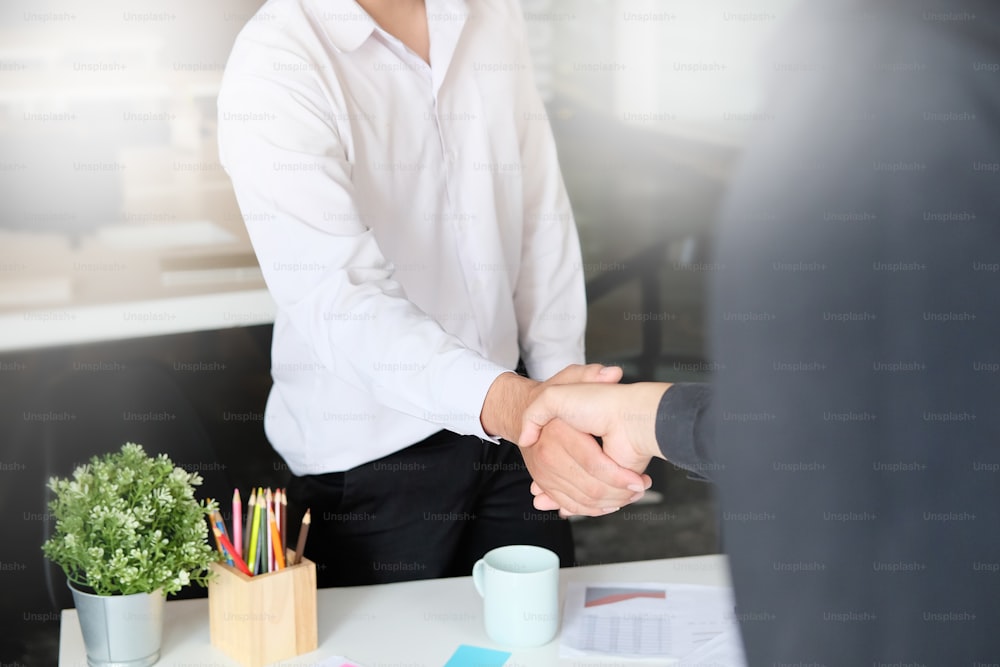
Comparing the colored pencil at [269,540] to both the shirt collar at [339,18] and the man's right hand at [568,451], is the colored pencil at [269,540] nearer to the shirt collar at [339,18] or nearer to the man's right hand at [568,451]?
the man's right hand at [568,451]

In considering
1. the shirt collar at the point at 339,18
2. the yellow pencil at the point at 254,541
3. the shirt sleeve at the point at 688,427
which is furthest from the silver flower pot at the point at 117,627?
the shirt collar at the point at 339,18

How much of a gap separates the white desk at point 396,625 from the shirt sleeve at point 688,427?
0.35 m

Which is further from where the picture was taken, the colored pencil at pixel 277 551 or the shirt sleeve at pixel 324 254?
the shirt sleeve at pixel 324 254

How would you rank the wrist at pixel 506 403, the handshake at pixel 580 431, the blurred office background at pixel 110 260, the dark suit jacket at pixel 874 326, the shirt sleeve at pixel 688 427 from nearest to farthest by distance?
the dark suit jacket at pixel 874 326, the shirt sleeve at pixel 688 427, the handshake at pixel 580 431, the wrist at pixel 506 403, the blurred office background at pixel 110 260

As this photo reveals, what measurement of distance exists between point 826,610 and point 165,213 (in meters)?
2.45

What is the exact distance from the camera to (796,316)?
20.6 inches

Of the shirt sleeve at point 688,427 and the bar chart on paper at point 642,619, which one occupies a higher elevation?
the shirt sleeve at point 688,427

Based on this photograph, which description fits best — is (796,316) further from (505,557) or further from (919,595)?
(505,557)

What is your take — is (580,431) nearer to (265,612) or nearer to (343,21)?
(265,612)

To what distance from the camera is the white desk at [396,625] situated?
4.31ft

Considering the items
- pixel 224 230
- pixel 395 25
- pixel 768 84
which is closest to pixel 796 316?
pixel 768 84

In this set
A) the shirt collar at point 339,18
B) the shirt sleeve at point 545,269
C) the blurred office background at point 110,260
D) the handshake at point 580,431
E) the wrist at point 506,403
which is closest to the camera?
the handshake at point 580,431

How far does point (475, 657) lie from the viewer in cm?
130

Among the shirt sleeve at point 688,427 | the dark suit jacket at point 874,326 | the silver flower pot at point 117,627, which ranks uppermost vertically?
the dark suit jacket at point 874,326
